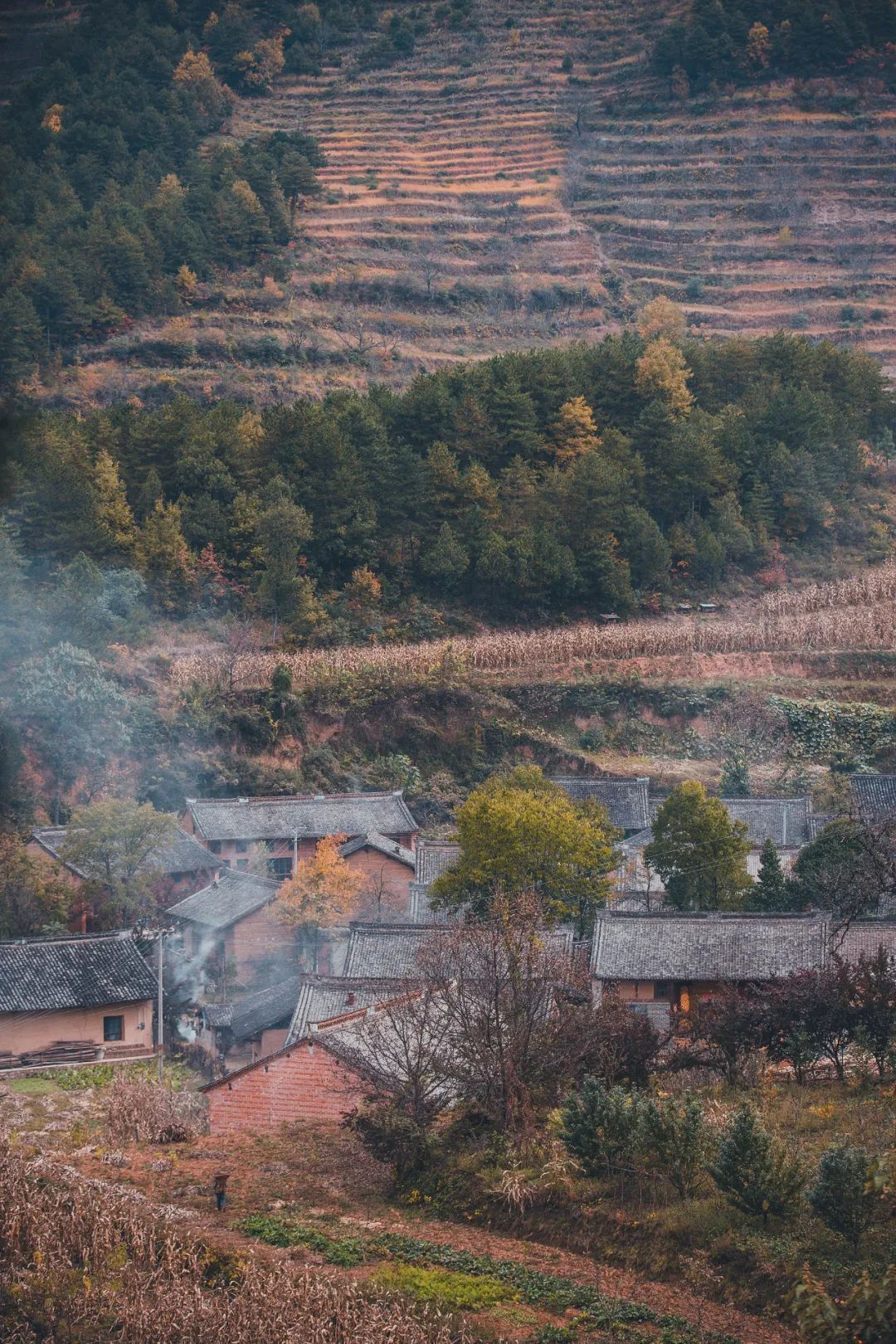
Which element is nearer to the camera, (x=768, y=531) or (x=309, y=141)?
(x=768, y=531)

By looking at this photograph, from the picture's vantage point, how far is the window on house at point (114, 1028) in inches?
1410

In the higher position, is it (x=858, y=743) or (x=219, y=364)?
(x=219, y=364)

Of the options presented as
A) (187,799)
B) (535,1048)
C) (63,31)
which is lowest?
(187,799)

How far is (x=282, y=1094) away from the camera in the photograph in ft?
86.9

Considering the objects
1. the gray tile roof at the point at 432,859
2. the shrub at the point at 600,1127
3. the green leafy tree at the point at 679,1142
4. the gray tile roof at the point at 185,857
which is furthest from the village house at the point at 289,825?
the green leafy tree at the point at 679,1142

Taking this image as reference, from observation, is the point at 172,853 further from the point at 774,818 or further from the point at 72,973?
the point at 774,818

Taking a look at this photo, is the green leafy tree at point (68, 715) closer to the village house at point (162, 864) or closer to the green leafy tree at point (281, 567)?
the village house at point (162, 864)

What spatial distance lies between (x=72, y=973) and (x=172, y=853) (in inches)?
316

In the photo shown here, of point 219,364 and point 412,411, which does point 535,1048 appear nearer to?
point 412,411

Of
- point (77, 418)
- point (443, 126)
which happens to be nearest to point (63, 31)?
point (443, 126)

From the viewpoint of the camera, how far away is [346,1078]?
82.5 ft

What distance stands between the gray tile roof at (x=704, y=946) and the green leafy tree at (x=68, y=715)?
17301mm

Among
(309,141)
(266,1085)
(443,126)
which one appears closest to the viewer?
(266,1085)

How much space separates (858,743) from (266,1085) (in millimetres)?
29907
